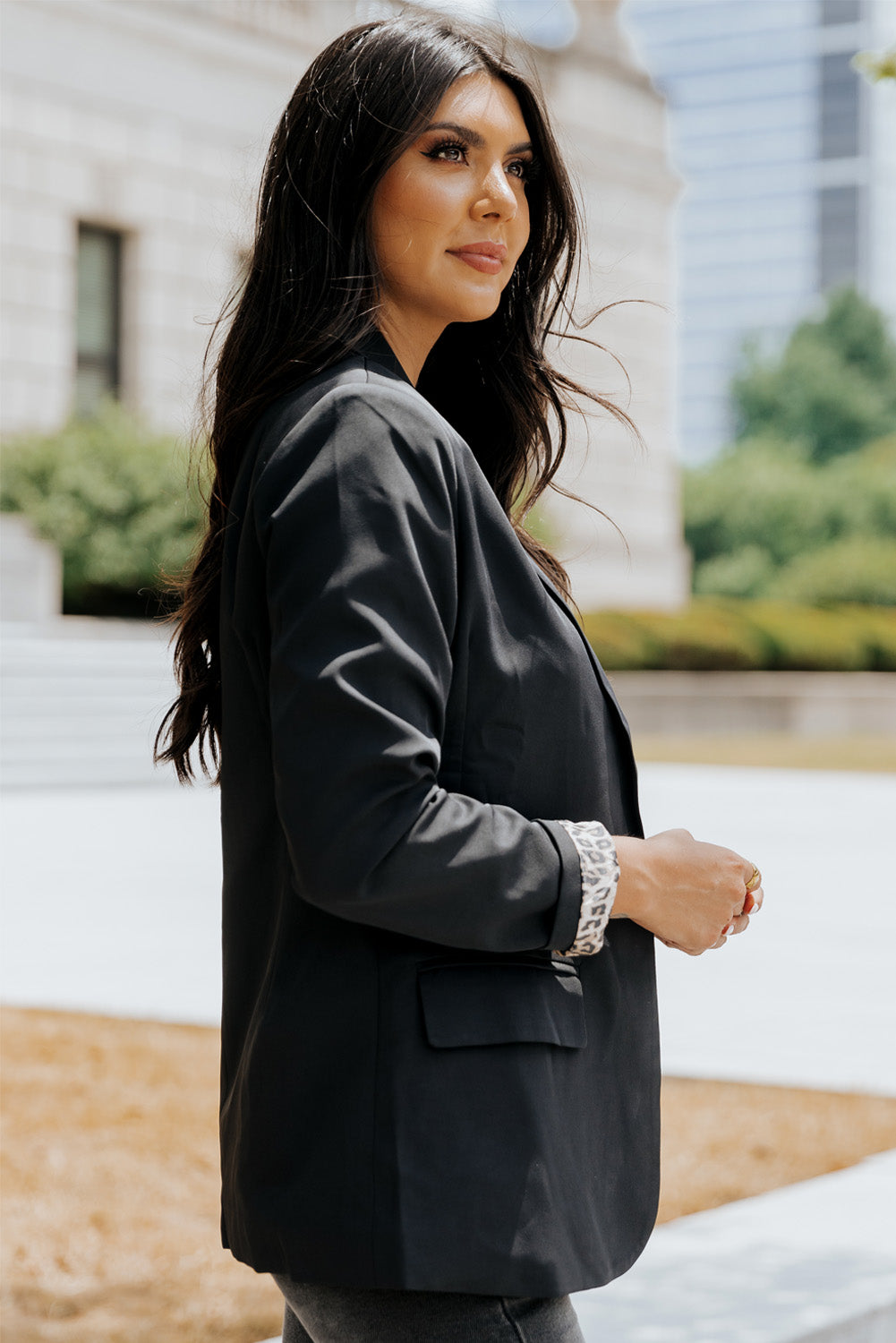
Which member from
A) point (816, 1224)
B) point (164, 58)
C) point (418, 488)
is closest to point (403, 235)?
point (418, 488)

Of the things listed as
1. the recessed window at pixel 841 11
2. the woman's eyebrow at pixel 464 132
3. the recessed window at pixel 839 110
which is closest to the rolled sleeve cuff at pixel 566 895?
the woman's eyebrow at pixel 464 132

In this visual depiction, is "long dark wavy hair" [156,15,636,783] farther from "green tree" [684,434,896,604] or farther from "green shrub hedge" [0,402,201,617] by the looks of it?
"green tree" [684,434,896,604]

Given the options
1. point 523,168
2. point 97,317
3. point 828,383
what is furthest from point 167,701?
point 828,383

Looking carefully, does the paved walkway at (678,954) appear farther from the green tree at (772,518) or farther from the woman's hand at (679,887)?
the green tree at (772,518)

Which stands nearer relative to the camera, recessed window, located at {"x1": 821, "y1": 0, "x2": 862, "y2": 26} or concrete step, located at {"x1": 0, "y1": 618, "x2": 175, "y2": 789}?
concrete step, located at {"x1": 0, "y1": 618, "x2": 175, "y2": 789}

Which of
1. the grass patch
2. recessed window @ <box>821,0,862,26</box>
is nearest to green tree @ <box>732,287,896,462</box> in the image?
recessed window @ <box>821,0,862,26</box>

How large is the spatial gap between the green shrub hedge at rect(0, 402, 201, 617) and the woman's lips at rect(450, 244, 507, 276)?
18.9 meters

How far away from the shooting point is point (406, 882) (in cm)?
152

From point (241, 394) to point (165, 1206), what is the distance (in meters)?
3.15

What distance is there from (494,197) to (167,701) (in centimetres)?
1406

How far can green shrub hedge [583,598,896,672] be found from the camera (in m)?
24.7

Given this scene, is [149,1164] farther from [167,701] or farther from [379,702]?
[167,701]

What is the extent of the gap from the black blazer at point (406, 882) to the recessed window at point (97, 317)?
2260 centimetres

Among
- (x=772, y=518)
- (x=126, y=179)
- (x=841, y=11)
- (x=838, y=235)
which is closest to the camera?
(x=126, y=179)
